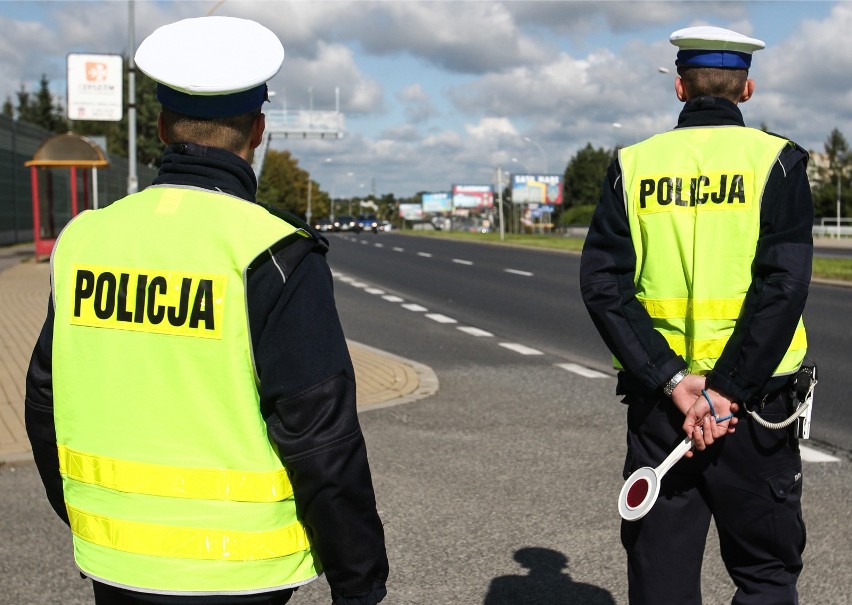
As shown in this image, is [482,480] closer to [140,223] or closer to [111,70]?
[140,223]

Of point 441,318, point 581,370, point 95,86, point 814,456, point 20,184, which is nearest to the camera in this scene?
point 814,456

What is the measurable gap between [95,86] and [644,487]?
29165 mm

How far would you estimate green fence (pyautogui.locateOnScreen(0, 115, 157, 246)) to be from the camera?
37.0 metres

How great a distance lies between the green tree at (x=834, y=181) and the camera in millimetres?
94562

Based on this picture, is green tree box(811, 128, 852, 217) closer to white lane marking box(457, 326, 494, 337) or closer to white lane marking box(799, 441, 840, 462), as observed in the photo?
white lane marking box(457, 326, 494, 337)

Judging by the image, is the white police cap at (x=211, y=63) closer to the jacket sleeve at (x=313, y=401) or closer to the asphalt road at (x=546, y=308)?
the jacket sleeve at (x=313, y=401)

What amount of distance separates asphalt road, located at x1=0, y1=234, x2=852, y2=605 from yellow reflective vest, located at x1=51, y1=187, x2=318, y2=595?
7.39ft

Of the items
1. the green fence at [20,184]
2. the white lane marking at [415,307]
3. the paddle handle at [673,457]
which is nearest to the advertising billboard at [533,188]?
the green fence at [20,184]

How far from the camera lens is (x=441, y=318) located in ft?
52.9

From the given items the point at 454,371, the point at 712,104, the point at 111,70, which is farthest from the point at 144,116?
the point at 712,104

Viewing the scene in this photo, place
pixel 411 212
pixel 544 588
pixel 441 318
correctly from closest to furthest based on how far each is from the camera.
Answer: pixel 544 588, pixel 441 318, pixel 411 212

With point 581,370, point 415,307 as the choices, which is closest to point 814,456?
point 581,370

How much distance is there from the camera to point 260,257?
2004 mm

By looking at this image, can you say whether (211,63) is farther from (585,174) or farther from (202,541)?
(585,174)
